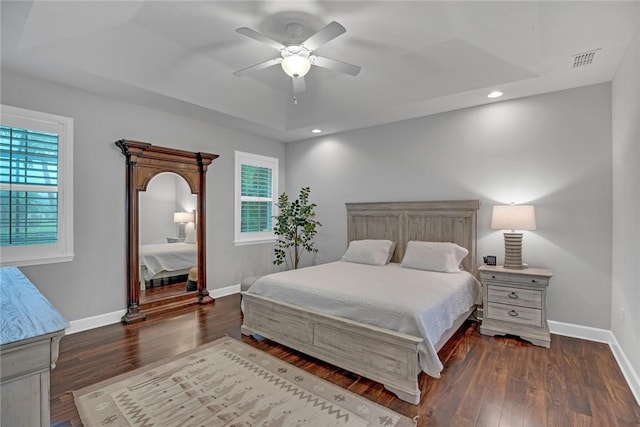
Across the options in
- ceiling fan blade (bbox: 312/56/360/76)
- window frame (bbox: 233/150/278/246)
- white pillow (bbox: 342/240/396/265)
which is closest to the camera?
ceiling fan blade (bbox: 312/56/360/76)

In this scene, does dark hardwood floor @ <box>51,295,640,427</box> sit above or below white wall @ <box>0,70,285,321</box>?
below

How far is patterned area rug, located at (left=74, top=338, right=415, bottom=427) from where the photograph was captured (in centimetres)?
201

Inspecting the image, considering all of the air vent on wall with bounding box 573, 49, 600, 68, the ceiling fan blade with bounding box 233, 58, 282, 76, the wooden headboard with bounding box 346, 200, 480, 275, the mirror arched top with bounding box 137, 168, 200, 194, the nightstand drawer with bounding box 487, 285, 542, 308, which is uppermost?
the air vent on wall with bounding box 573, 49, 600, 68

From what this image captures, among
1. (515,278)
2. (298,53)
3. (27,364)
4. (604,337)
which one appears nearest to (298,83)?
(298,53)

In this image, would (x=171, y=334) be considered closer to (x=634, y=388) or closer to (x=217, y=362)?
(x=217, y=362)

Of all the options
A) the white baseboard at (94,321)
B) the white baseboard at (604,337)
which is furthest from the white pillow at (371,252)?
the white baseboard at (94,321)

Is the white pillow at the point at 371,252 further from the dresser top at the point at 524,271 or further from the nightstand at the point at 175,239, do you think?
the nightstand at the point at 175,239

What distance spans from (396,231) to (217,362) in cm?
290

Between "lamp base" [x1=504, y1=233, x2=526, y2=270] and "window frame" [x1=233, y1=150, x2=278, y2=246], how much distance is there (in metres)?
3.78

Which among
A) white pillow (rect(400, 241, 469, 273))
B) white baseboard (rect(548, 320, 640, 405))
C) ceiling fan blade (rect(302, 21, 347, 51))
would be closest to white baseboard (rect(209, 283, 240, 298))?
white pillow (rect(400, 241, 469, 273))

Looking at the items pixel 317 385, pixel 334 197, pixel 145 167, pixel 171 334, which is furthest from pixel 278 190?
pixel 317 385

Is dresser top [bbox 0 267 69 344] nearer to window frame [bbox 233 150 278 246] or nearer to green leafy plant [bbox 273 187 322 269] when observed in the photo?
window frame [bbox 233 150 278 246]

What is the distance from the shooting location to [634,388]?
7.51 feet

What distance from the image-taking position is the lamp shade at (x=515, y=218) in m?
3.28
